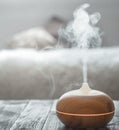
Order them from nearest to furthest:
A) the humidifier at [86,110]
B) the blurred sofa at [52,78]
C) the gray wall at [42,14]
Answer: the humidifier at [86,110], the blurred sofa at [52,78], the gray wall at [42,14]

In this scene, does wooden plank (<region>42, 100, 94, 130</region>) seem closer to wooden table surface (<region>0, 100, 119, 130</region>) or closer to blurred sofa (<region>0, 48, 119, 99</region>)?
wooden table surface (<region>0, 100, 119, 130</region>)

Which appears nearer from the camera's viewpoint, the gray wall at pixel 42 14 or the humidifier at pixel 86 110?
the humidifier at pixel 86 110

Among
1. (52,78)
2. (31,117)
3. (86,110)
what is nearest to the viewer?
(86,110)

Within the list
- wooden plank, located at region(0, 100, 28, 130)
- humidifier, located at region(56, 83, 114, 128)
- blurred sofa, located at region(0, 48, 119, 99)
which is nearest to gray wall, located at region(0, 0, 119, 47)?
blurred sofa, located at region(0, 48, 119, 99)

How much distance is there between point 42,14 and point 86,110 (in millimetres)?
2679

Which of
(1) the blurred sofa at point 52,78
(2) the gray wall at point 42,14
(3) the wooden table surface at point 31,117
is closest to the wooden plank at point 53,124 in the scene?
(3) the wooden table surface at point 31,117

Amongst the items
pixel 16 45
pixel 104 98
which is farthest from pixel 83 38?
pixel 16 45

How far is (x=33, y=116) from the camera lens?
42.9 inches

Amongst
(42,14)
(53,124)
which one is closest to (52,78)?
(53,124)

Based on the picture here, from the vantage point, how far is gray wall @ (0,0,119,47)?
346 cm

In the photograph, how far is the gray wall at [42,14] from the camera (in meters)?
3.46

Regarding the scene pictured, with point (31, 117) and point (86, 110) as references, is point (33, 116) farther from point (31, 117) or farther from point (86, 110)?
point (86, 110)

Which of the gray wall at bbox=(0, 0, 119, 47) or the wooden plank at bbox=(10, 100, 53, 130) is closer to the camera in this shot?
the wooden plank at bbox=(10, 100, 53, 130)

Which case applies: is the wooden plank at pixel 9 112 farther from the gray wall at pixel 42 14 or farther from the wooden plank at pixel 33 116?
the gray wall at pixel 42 14
